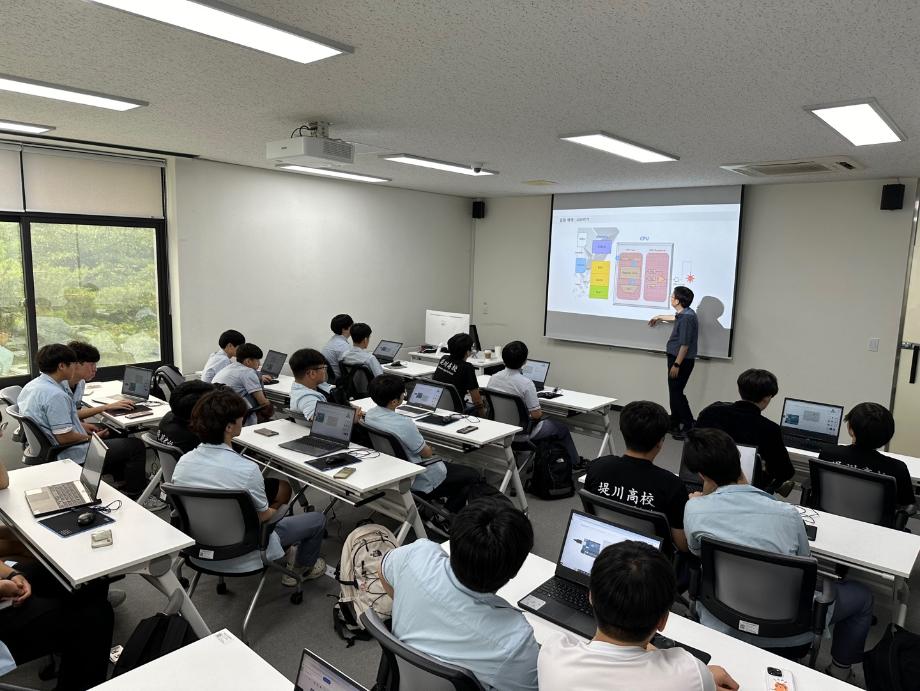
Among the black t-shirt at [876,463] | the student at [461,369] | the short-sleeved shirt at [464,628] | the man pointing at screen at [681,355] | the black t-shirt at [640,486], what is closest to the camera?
the short-sleeved shirt at [464,628]

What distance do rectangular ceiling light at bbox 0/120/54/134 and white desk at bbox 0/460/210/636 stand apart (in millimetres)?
3053

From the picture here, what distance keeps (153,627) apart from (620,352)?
674 cm

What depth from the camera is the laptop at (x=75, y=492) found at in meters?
2.81

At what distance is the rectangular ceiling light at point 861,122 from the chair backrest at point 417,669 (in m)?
3.39

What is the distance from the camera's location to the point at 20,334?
17.8ft

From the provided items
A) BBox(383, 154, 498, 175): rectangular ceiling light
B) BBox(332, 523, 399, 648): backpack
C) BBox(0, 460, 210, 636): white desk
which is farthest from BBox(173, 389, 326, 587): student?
BBox(383, 154, 498, 175): rectangular ceiling light

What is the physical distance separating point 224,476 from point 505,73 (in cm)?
240

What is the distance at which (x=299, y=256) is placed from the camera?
7.19 meters

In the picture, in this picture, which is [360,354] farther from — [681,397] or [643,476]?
[643,476]

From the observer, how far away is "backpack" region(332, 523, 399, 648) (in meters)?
2.91

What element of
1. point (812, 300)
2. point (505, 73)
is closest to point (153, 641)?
point (505, 73)

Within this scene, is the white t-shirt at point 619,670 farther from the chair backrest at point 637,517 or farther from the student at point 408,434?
the student at point 408,434

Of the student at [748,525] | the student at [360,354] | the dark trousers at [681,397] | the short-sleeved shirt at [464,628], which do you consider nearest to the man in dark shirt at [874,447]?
the student at [748,525]

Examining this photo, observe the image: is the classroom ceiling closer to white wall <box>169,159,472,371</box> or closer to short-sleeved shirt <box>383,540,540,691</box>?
white wall <box>169,159,472,371</box>
